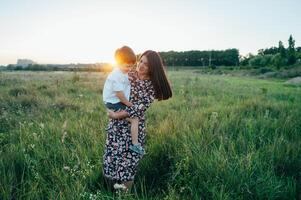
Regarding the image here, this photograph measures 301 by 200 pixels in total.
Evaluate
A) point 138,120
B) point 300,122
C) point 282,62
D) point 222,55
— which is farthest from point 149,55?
point 222,55

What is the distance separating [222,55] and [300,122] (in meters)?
111

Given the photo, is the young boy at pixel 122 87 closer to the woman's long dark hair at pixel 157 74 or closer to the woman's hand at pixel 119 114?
the woman's hand at pixel 119 114

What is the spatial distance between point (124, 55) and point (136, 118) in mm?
654

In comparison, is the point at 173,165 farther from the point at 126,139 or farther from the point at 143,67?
the point at 143,67

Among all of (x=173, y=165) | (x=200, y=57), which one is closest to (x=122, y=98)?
(x=173, y=165)

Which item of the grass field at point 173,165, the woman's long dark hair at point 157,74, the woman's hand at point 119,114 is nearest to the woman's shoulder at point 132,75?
the woman's long dark hair at point 157,74

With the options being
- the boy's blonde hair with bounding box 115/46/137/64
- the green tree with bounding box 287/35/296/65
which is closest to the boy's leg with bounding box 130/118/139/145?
the boy's blonde hair with bounding box 115/46/137/64

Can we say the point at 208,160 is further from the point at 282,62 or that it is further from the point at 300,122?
the point at 282,62

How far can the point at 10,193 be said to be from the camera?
261 cm

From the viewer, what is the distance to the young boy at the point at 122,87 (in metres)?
2.83

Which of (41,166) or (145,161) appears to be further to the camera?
(145,161)

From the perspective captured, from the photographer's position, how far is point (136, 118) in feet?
9.31

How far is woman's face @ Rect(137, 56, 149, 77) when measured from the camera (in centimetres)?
289

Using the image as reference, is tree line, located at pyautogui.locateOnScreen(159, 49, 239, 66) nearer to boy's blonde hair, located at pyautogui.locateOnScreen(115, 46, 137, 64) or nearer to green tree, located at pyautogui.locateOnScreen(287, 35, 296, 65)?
green tree, located at pyautogui.locateOnScreen(287, 35, 296, 65)
